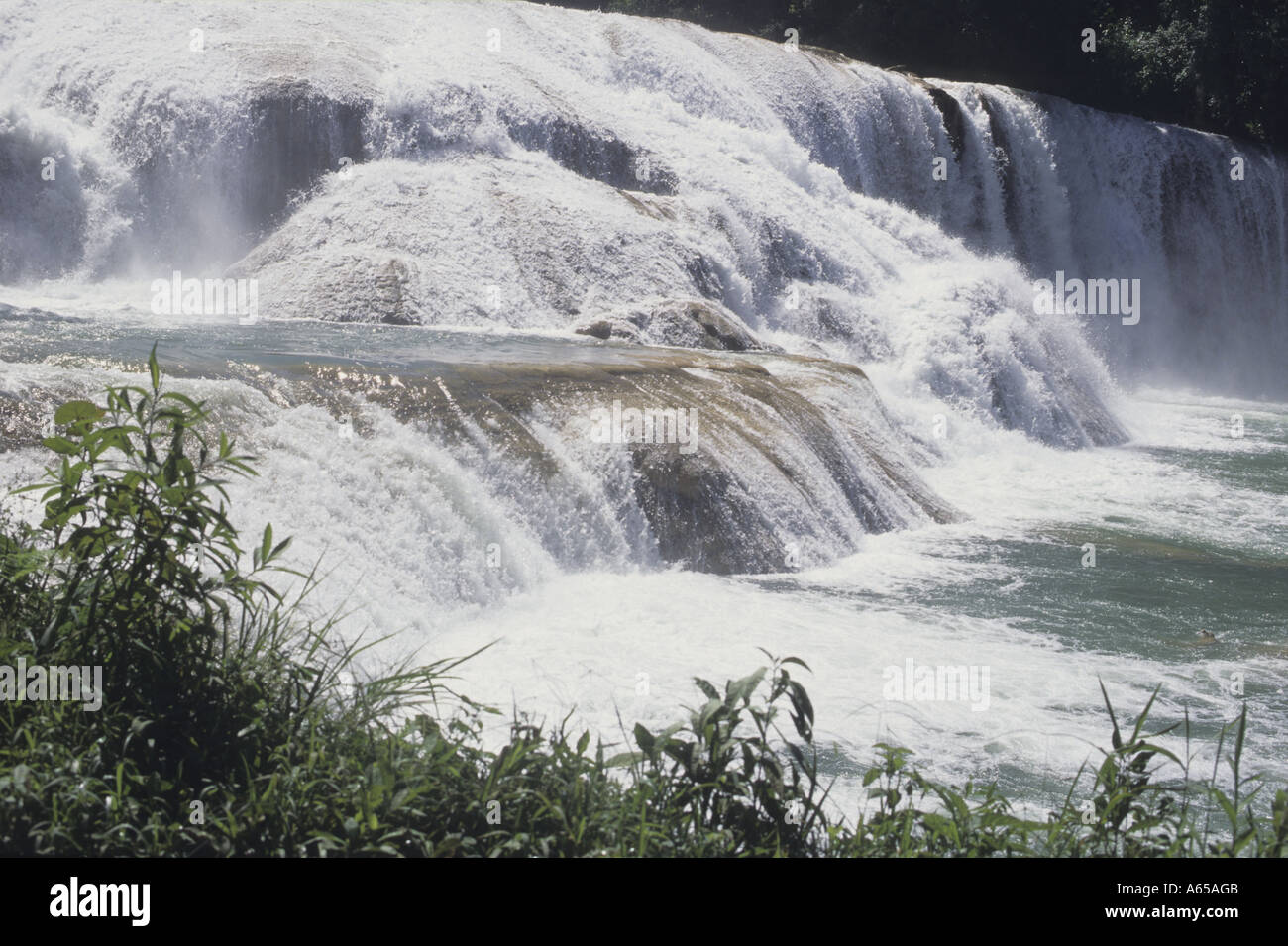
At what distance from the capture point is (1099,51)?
Answer: 30.1 meters

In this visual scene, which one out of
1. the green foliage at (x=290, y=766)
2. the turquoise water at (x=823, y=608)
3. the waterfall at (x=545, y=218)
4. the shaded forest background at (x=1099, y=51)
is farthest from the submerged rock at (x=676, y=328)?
the shaded forest background at (x=1099, y=51)

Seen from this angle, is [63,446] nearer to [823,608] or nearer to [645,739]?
[645,739]

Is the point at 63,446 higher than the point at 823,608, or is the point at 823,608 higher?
the point at 63,446

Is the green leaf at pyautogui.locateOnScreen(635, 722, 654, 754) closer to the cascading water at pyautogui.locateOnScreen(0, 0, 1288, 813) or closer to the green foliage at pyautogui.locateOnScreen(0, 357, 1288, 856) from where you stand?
the green foliage at pyautogui.locateOnScreen(0, 357, 1288, 856)

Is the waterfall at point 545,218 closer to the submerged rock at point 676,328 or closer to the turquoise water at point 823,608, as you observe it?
the submerged rock at point 676,328

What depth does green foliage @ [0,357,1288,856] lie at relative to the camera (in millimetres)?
2859

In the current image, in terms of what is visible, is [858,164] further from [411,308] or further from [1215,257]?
[411,308]

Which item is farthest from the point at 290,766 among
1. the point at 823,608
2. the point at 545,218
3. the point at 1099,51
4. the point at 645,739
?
the point at 1099,51

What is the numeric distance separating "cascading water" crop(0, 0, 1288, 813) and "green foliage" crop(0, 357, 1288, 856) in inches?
98.2

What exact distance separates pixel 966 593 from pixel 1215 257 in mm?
20413

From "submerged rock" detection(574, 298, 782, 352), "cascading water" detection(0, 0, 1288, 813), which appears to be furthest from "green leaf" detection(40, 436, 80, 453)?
"submerged rock" detection(574, 298, 782, 352)

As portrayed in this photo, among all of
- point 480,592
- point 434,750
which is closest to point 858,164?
point 480,592

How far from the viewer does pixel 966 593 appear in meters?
8.66

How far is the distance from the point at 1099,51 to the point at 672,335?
21.5 metres
